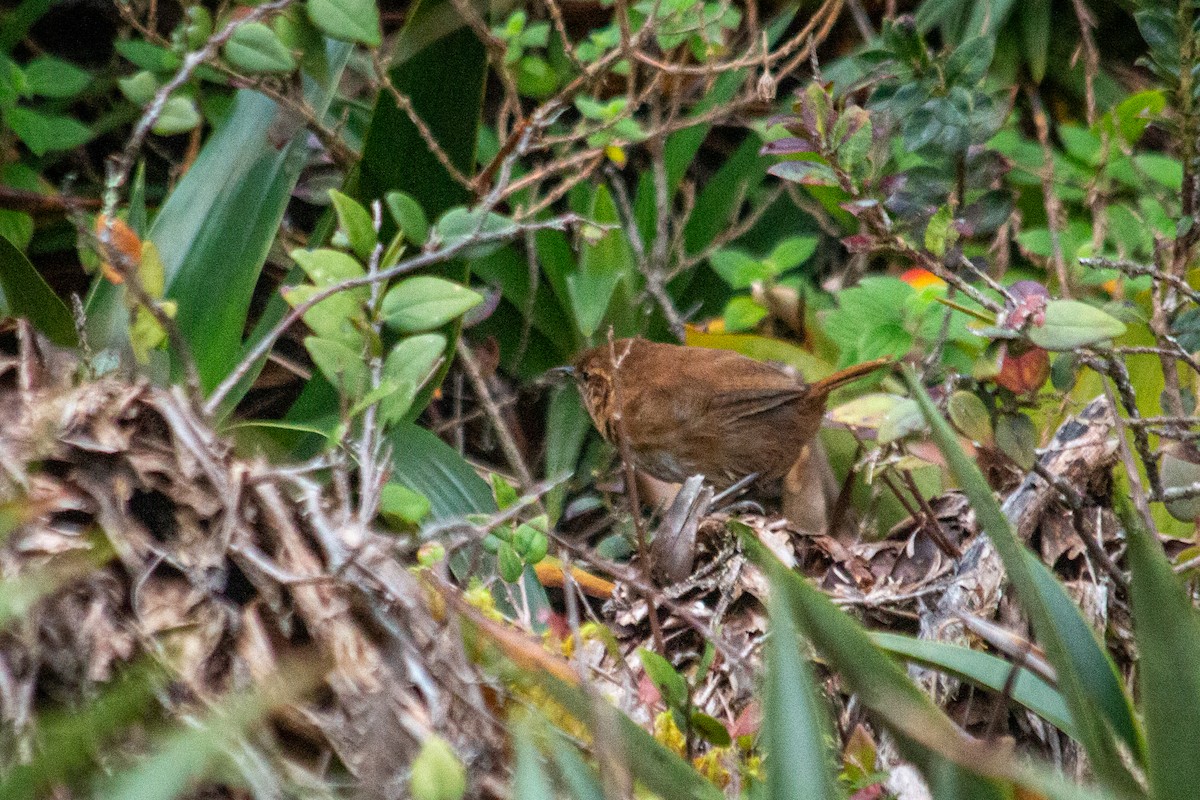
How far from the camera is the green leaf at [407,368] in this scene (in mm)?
1693

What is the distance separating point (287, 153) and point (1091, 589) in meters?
1.85

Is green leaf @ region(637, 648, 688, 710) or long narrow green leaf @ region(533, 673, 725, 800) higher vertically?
long narrow green leaf @ region(533, 673, 725, 800)

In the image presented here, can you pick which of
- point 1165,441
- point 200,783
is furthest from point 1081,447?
point 200,783

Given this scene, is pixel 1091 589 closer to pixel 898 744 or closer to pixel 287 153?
pixel 898 744

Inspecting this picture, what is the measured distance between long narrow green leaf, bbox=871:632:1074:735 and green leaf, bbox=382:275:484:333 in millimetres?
756

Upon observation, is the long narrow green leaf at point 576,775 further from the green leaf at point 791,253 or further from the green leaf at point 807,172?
the green leaf at point 791,253

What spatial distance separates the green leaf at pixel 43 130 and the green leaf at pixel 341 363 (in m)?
1.61

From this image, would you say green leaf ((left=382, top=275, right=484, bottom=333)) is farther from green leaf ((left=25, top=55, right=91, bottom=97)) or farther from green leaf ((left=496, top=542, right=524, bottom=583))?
green leaf ((left=25, top=55, right=91, bottom=97))

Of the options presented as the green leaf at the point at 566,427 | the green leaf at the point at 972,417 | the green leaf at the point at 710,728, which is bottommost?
the green leaf at the point at 566,427

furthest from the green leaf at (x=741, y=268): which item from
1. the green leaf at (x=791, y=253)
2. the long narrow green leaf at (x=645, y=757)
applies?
the long narrow green leaf at (x=645, y=757)

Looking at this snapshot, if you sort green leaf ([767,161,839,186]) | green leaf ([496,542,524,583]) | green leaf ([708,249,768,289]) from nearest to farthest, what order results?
green leaf ([496,542,524,583]) < green leaf ([767,161,839,186]) < green leaf ([708,249,768,289])

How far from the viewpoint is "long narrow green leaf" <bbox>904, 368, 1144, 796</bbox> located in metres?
1.15

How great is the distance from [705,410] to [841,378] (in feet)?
1.40

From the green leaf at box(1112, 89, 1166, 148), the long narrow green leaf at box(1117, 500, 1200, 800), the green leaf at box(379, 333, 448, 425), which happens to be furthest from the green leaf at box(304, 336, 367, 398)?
the green leaf at box(1112, 89, 1166, 148)
